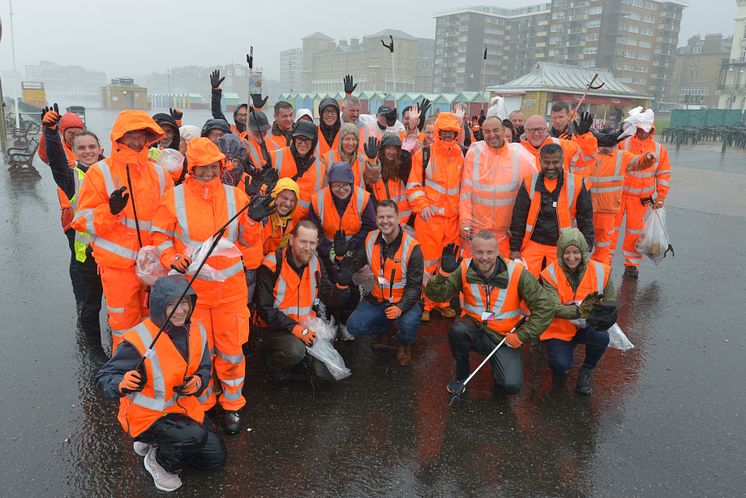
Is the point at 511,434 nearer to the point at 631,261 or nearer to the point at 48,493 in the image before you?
the point at 48,493

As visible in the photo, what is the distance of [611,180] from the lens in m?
5.70

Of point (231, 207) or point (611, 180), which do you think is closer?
point (231, 207)

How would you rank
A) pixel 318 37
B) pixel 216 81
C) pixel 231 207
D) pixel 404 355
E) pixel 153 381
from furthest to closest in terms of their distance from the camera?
pixel 318 37
pixel 216 81
pixel 404 355
pixel 231 207
pixel 153 381

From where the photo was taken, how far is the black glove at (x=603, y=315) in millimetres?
3621

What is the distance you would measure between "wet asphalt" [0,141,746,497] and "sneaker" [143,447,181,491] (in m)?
0.06

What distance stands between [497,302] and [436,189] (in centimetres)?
147

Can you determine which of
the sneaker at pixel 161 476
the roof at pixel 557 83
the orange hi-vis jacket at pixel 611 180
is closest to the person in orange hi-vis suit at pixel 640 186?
the orange hi-vis jacket at pixel 611 180

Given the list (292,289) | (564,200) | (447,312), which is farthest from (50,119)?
(564,200)

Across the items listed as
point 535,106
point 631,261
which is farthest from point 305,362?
point 535,106

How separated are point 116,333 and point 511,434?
2.60 metres

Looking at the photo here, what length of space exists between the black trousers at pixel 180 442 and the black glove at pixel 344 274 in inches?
65.9

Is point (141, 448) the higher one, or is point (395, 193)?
point (395, 193)

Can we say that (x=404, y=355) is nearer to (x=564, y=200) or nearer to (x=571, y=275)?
(x=571, y=275)

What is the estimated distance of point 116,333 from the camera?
11.5 ft
